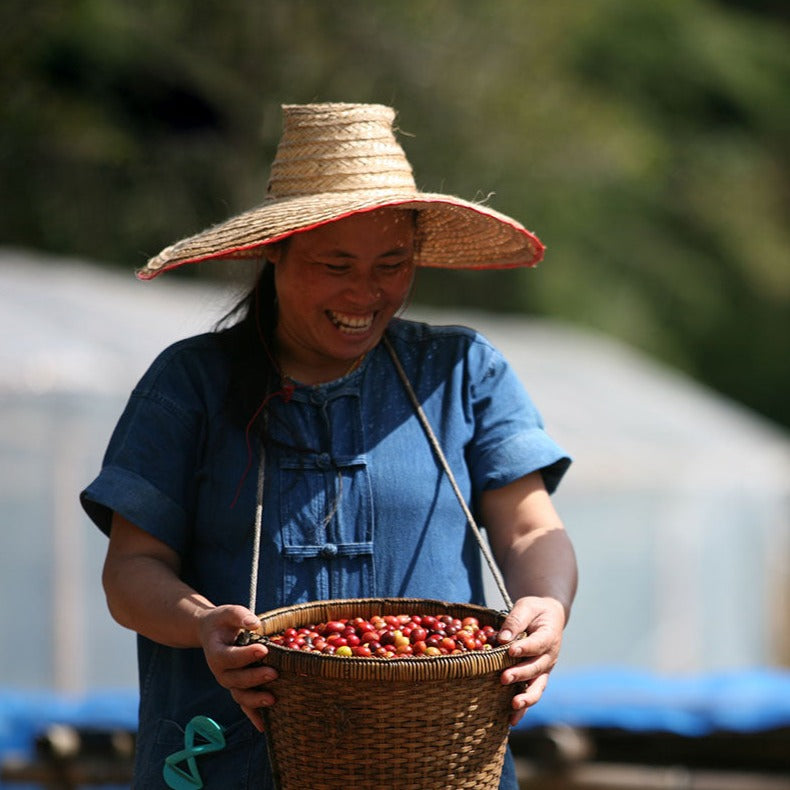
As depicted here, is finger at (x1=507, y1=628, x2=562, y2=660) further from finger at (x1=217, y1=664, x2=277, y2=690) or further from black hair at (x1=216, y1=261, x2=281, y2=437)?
black hair at (x1=216, y1=261, x2=281, y2=437)

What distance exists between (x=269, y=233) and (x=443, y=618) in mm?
590

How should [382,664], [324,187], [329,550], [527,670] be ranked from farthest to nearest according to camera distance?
[324,187] → [329,550] → [527,670] → [382,664]

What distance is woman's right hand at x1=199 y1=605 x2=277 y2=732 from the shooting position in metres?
1.67

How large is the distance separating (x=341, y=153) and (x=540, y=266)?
11.3 meters

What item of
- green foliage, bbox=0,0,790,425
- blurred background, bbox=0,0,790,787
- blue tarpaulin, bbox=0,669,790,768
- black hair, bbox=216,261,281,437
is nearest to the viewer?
black hair, bbox=216,261,281,437

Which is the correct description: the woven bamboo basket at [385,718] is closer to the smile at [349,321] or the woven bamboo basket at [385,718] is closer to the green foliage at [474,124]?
the smile at [349,321]

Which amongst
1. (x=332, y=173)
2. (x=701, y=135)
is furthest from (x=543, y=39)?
(x=332, y=173)

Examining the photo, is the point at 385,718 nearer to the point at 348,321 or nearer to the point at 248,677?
the point at 248,677

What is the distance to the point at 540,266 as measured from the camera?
13133 mm

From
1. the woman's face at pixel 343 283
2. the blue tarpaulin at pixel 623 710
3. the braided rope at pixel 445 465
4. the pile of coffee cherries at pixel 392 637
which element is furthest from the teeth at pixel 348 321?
the blue tarpaulin at pixel 623 710

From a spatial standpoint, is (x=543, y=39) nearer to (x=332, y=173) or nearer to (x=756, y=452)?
(x=756, y=452)

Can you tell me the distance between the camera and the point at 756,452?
8914 mm

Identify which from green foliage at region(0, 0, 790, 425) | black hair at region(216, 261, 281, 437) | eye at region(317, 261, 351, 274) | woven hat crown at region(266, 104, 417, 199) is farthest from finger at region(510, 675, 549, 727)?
green foliage at region(0, 0, 790, 425)

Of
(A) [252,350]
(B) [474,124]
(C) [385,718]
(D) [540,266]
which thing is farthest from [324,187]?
(D) [540,266]
